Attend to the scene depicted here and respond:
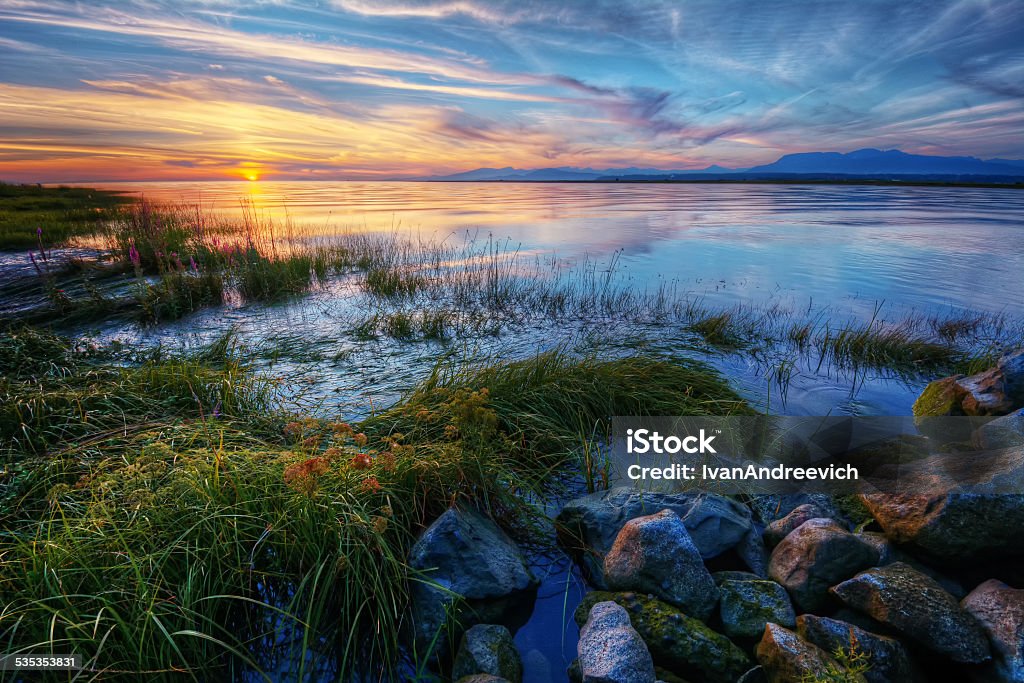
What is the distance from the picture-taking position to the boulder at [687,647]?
3.03 meters

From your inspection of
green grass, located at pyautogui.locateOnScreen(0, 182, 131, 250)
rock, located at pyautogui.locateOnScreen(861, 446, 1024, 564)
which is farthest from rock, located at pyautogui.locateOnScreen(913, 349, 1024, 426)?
green grass, located at pyautogui.locateOnScreen(0, 182, 131, 250)

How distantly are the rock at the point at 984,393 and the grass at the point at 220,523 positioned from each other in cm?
464

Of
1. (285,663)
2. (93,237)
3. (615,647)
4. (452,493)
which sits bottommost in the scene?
(285,663)

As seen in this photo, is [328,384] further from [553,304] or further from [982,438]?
[982,438]

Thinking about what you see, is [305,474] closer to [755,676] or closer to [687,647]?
[687,647]

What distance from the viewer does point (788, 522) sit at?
4137 millimetres

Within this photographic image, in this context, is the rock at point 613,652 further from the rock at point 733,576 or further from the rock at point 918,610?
the rock at point 918,610

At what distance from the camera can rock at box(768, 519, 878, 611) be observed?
3.44 meters

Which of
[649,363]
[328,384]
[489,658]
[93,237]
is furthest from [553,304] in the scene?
[93,237]

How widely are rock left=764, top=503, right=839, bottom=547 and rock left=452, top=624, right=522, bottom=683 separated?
2471mm

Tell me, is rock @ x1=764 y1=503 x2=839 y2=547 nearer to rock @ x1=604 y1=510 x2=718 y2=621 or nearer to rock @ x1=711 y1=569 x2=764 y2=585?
rock @ x1=711 y1=569 x2=764 y2=585

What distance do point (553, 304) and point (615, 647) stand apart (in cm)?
1061

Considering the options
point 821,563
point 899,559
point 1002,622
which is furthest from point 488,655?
point 899,559

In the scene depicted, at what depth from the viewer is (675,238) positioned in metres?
28.6
